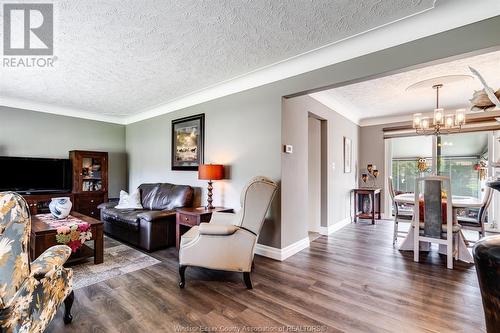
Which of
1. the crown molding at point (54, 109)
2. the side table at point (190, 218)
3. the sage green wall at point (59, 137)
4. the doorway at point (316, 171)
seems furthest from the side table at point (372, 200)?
the crown molding at point (54, 109)

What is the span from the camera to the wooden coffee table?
252 cm

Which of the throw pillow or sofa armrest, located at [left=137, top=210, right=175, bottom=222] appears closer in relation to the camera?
sofa armrest, located at [left=137, top=210, right=175, bottom=222]

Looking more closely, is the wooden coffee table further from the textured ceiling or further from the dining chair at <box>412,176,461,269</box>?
the dining chair at <box>412,176,461,269</box>

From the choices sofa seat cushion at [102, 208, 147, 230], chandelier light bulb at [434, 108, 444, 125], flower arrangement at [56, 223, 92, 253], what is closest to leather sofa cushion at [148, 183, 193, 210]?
sofa seat cushion at [102, 208, 147, 230]

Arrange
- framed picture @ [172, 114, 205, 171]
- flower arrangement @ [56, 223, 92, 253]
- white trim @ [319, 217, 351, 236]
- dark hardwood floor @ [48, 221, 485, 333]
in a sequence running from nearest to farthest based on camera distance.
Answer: dark hardwood floor @ [48, 221, 485, 333]
flower arrangement @ [56, 223, 92, 253]
framed picture @ [172, 114, 205, 171]
white trim @ [319, 217, 351, 236]

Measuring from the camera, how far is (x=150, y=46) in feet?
8.33

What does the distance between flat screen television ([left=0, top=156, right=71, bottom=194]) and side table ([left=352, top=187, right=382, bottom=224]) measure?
19.5 ft

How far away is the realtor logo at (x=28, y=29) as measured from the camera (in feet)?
6.40

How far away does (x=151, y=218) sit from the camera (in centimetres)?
332

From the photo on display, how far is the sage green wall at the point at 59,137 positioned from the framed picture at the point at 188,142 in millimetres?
2104

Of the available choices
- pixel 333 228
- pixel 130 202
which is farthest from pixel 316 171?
pixel 130 202

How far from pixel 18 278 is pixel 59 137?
480 centimetres

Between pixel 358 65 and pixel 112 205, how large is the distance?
4.43m

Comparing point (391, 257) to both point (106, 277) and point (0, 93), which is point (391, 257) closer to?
point (106, 277)
